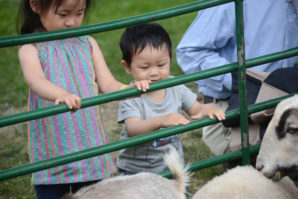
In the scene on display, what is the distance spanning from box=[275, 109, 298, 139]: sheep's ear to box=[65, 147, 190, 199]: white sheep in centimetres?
59

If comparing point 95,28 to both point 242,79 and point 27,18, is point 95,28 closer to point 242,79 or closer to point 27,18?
point 27,18

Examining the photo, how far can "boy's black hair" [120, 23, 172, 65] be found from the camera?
2.70 meters

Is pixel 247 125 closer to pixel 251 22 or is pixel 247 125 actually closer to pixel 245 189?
pixel 245 189

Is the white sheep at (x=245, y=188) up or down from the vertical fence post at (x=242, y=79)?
down

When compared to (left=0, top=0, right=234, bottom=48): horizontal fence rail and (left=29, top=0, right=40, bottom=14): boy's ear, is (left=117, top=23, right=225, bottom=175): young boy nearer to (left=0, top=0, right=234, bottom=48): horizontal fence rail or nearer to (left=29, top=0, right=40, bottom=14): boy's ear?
(left=0, top=0, right=234, bottom=48): horizontal fence rail

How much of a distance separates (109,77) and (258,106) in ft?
2.91

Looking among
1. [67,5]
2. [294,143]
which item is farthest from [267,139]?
[67,5]

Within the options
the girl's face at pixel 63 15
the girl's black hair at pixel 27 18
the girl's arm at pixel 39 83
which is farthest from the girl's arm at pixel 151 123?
the girl's black hair at pixel 27 18

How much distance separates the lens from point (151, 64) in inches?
106

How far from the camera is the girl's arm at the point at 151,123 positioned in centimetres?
256

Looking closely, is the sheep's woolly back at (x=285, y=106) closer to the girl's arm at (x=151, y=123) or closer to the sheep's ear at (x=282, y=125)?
the sheep's ear at (x=282, y=125)

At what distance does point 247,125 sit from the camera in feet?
8.93

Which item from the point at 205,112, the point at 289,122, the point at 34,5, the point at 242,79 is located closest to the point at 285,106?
the point at 289,122

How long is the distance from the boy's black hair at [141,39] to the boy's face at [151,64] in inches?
1.0
